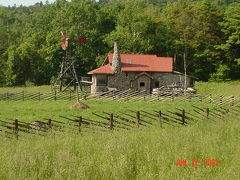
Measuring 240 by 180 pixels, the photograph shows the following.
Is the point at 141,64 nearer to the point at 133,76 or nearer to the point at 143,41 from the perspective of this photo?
the point at 133,76

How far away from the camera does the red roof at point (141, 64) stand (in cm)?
3594

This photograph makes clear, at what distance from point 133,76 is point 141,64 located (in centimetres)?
209

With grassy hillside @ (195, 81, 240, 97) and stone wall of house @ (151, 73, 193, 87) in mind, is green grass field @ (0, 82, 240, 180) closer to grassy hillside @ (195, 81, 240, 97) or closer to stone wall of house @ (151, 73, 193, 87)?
stone wall of house @ (151, 73, 193, 87)

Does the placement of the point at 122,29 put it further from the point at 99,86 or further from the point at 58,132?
the point at 58,132

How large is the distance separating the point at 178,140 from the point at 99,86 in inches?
1049

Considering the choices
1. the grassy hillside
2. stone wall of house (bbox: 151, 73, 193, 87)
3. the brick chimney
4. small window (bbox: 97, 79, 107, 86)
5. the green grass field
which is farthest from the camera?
stone wall of house (bbox: 151, 73, 193, 87)

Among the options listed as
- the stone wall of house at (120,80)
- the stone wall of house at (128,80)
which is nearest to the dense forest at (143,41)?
the stone wall of house at (128,80)

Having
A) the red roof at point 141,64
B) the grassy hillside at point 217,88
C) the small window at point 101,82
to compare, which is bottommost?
the grassy hillside at point 217,88

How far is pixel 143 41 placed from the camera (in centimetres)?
4772

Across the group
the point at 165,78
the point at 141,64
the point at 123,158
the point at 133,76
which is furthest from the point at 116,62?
the point at 123,158

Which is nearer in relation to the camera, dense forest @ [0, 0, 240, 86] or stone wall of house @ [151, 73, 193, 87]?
stone wall of house @ [151, 73, 193, 87]

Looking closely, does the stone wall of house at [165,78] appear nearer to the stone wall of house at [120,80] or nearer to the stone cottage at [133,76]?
the stone cottage at [133,76]

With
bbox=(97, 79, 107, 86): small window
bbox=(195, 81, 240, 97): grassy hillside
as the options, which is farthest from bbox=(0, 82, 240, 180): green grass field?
bbox=(195, 81, 240, 97): grassy hillside

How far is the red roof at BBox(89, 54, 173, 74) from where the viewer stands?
118 feet
